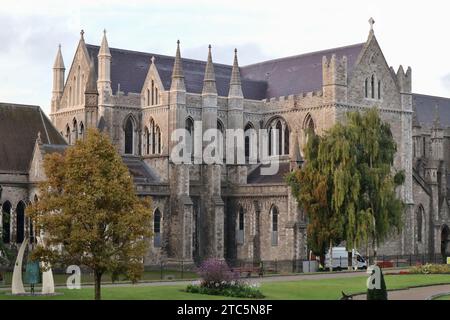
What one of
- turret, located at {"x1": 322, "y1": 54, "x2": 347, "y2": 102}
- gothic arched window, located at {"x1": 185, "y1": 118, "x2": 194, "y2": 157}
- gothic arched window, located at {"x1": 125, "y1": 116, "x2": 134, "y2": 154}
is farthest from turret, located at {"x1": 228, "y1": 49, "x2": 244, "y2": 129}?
gothic arched window, located at {"x1": 125, "y1": 116, "x2": 134, "y2": 154}

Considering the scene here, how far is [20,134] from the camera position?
81.7m

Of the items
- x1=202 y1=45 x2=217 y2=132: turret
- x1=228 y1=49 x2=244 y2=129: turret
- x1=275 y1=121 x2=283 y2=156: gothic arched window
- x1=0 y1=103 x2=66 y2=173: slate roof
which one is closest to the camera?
x1=0 y1=103 x2=66 y2=173: slate roof

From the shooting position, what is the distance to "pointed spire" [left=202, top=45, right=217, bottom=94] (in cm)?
8711

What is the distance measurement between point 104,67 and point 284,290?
42056 mm

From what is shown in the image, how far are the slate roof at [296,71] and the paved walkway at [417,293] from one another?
3708 centimetres

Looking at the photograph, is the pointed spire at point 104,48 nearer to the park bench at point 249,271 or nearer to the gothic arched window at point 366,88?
the gothic arched window at point 366,88

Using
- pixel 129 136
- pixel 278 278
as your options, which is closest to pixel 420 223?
pixel 129 136

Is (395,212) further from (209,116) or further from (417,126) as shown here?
(417,126)

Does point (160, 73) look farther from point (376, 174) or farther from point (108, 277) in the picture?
point (108, 277)

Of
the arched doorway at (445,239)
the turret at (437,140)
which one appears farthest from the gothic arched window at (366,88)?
the arched doorway at (445,239)

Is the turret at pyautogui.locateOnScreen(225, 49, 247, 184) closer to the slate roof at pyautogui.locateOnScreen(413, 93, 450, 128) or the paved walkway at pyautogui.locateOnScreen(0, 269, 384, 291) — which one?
the paved walkway at pyautogui.locateOnScreen(0, 269, 384, 291)

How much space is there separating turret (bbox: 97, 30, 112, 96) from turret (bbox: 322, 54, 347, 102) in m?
18.7

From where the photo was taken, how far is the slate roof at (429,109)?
4449 inches
